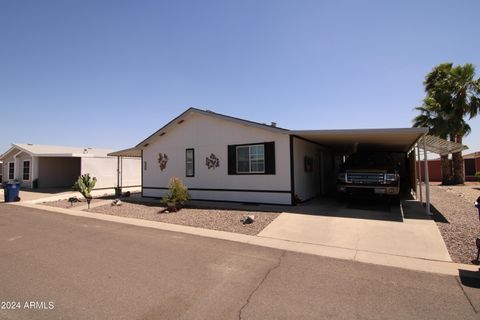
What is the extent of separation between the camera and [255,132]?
1219 centimetres

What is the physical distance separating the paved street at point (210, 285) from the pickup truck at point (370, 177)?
19.6 ft

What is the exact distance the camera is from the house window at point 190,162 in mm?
14328

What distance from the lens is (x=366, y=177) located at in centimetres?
1083

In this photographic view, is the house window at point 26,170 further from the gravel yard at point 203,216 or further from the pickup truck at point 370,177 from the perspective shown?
the pickup truck at point 370,177

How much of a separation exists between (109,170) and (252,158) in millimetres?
17579

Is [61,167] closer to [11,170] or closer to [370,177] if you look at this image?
[11,170]

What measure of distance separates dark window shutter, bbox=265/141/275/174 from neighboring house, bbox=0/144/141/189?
53.4 ft

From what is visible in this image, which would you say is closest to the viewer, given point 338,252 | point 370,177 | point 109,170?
point 338,252

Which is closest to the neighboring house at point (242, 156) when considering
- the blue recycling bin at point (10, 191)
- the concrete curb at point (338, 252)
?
the concrete curb at point (338, 252)

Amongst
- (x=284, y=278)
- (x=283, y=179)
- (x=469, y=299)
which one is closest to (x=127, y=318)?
(x=284, y=278)

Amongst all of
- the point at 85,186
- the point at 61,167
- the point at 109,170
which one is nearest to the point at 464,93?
the point at 85,186

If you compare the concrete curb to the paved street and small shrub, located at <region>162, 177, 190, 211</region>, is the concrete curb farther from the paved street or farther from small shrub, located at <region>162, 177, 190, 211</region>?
small shrub, located at <region>162, 177, 190, 211</region>

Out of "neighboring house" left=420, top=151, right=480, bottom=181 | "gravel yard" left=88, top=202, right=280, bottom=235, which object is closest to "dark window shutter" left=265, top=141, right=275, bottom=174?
"gravel yard" left=88, top=202, right=280, bottom=235

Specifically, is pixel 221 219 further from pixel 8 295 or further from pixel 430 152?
pixel 430 152
